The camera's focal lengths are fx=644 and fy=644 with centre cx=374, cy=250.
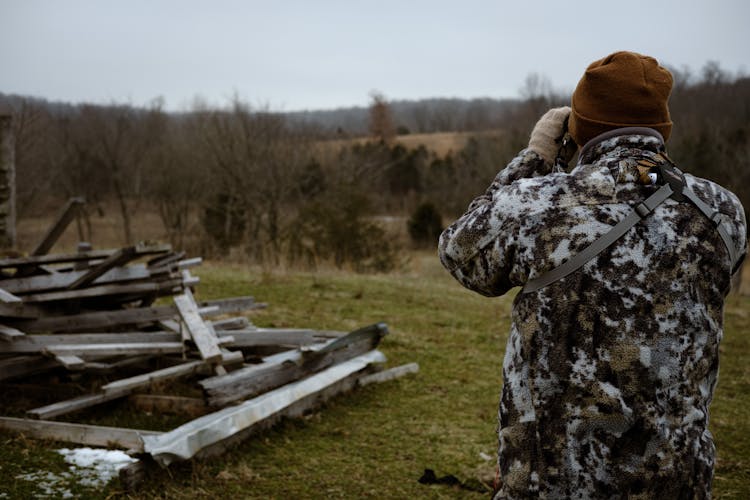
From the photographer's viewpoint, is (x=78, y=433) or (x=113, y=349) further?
(x=113, y=349)

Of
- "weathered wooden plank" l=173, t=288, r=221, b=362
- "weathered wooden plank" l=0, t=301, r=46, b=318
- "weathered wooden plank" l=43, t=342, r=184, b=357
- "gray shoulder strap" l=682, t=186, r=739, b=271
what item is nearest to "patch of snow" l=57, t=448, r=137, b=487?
"weathered wooden plank" l=43, t=342, r=184, b=357

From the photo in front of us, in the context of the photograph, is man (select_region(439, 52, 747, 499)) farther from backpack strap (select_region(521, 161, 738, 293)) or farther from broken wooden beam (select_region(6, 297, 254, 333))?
broken wooden beam (select_region(6, 297, 254, 333))

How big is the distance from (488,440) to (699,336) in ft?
11.2

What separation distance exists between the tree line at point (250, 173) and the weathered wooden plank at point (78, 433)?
35.9 feet

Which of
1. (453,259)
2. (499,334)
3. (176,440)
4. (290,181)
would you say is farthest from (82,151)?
(453,259)

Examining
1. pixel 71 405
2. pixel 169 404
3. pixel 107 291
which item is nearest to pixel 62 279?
pixel 107 291

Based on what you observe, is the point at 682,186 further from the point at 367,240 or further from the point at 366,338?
the point at 367,240

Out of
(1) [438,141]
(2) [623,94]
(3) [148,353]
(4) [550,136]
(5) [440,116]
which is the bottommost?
(3) [148,353]

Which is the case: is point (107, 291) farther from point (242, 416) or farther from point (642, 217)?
point (642, 217)

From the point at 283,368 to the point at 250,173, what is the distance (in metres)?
16.6

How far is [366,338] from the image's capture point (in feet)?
21.1

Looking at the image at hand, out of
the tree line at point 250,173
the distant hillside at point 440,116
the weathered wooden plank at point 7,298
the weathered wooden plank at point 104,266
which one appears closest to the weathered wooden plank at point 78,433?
the weathered wooden plank at point 7,298

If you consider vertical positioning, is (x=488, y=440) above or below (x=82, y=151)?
below

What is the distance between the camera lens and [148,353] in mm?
5613
